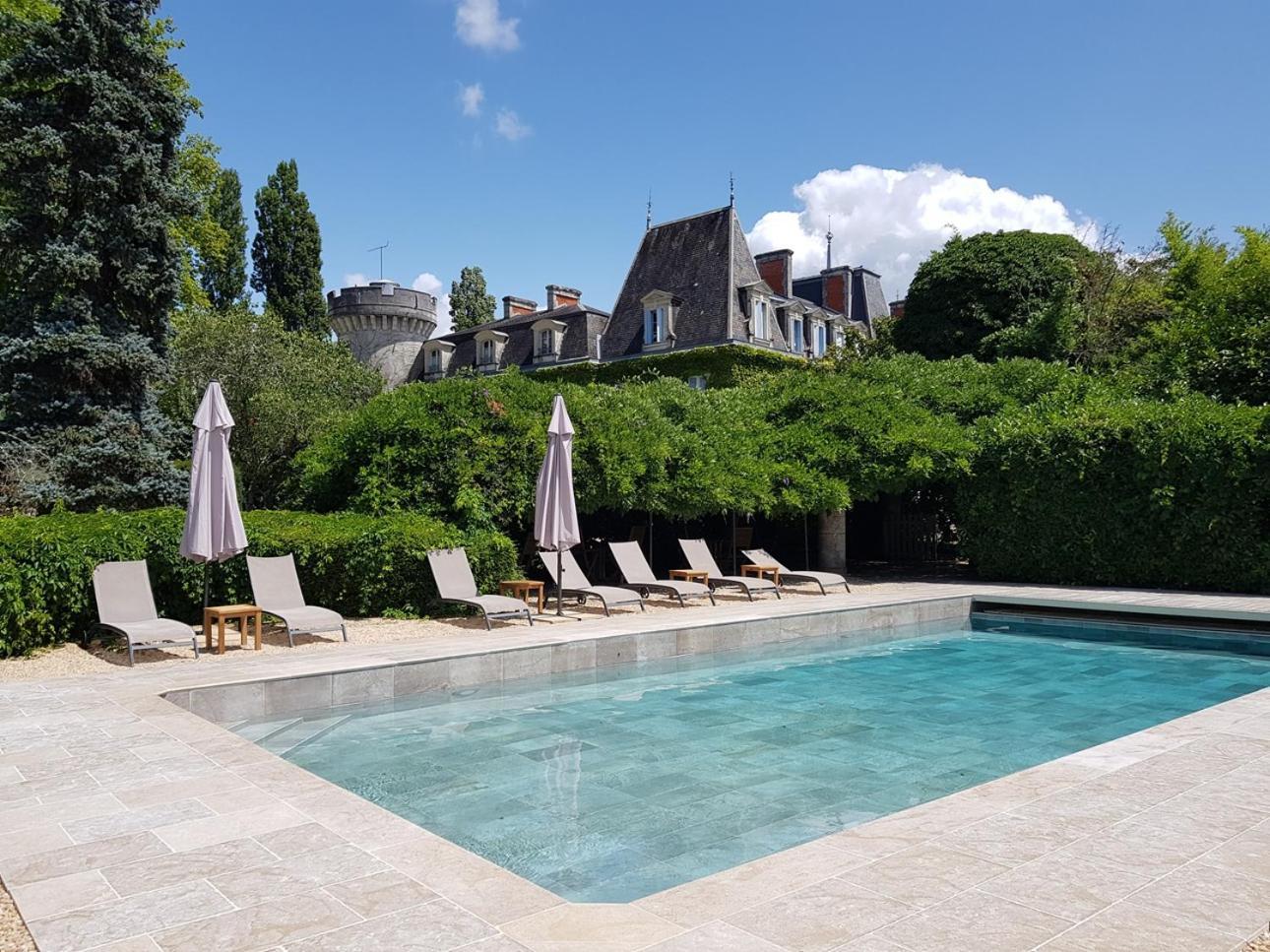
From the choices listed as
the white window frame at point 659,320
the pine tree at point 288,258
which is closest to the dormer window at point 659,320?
the white window frame at point 659,320

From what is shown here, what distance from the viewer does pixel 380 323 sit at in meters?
50.6

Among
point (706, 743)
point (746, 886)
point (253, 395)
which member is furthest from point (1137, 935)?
point (253, 395)

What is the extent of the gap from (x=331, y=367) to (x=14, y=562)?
17653mm

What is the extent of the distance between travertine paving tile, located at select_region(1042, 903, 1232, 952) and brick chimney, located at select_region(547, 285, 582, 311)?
157 feet

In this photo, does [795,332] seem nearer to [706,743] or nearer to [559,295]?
[559,295]

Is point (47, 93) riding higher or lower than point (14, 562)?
higher

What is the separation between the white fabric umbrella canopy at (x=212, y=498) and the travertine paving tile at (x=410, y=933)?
25.4 feet

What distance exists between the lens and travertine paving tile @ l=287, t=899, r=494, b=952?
311 centimetres

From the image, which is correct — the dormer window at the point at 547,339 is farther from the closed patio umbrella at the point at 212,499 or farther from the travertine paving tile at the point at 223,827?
the travertine paving tile at the point at 223,827

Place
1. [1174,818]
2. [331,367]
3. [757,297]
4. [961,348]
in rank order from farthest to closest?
→ [757,297], [961,348], [331,367], [1174,818]

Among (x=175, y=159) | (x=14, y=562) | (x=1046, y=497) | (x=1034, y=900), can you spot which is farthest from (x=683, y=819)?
(x=175, y=159)

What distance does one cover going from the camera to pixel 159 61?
61.7 feet

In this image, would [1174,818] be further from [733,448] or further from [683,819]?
[733,448]

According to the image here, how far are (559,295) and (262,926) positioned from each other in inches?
1905
